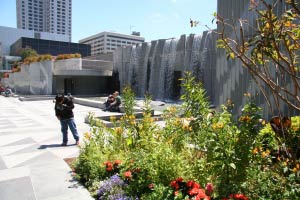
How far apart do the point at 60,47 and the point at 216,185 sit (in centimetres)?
9845

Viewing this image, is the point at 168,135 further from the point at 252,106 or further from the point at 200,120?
the point at 252,106

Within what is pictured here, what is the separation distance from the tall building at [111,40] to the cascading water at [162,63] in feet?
260

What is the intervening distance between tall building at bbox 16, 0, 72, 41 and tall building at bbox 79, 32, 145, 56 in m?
42.8

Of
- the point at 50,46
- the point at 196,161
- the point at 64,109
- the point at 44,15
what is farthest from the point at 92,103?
the point at 44,15

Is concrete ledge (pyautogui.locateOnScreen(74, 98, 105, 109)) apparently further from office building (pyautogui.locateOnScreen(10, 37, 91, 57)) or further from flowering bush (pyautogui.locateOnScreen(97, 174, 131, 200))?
office building (pyautogui.locateOnScreen(10, 37, 91, 57))

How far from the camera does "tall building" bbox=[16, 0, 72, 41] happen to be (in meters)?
→ 149

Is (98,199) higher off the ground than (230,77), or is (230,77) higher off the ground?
(230,77)

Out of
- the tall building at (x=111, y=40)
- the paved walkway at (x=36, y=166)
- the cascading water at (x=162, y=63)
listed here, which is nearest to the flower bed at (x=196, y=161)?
the paved walkway at (x=36, y=166)

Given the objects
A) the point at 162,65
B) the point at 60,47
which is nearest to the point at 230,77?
the point at 162,65

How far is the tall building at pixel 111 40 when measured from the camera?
112 metres

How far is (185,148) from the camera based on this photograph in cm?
504

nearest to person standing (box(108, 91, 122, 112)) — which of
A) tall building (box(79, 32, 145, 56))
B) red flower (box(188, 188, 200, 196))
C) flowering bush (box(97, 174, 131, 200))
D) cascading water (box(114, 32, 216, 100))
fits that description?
cascading water (box(114, 32, 216, 100))

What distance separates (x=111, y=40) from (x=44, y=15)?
58569mm

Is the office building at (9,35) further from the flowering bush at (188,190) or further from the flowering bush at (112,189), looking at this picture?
the flowering bush at (188,190)
